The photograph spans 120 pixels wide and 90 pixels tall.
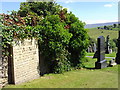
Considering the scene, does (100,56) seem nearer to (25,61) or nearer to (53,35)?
(53,35)

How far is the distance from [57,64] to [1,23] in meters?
4.14

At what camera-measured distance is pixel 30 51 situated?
769cm

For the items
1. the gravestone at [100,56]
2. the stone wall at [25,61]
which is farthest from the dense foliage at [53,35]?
the gravestone at [100,56]

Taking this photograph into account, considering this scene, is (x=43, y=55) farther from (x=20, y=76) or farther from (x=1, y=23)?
(x=1, y=23)

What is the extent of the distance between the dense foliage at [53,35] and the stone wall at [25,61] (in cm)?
38

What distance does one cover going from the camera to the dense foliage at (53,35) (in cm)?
705

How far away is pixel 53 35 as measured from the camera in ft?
28.1

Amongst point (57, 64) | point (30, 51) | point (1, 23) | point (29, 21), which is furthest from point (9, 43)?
point (57, 64)

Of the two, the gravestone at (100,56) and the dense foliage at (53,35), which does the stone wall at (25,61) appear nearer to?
the dense foliage at (53,35)

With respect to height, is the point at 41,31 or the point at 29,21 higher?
the point at 29,21

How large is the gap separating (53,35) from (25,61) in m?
2.30

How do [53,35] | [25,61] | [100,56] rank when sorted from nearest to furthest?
1. [25,61]
2. [53,35]
3. [100,56]

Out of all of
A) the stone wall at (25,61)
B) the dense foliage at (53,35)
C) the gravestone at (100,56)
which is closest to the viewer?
the stone wall at (25,61)

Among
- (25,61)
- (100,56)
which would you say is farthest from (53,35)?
(100,56)
